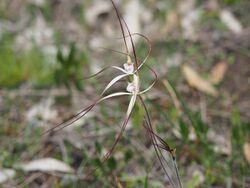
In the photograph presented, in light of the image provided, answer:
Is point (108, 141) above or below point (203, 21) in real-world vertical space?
below

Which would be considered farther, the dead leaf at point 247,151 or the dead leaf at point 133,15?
the dead leaf at point 133,15

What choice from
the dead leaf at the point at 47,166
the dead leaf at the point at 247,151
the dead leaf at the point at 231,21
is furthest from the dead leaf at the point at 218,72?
the dead leaf at the point at 47,166

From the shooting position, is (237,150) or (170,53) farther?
(170,53)

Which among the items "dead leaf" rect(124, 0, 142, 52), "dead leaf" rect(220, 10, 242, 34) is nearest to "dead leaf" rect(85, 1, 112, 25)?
"dead leaf" rect(124, 0, 142, 52)

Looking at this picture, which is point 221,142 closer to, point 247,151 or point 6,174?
point 247,151

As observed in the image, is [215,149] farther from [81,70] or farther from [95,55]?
[95,55]

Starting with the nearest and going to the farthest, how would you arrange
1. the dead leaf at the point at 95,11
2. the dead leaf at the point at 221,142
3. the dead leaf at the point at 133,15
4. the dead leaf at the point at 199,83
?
the dead leaf at the point at 221,142 → the dead leaf at the point at 199,83 → the dead leaf at the point at 133,15 → the dead leaf at the point at 95,11

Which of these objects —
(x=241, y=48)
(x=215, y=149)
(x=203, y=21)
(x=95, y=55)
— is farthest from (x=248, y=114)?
(x=95, y=55)

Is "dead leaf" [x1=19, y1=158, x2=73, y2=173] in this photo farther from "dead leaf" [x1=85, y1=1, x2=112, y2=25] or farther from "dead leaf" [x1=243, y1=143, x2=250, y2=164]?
"dead leaf" [x1=85, y1=1, x2=112, y2=25]

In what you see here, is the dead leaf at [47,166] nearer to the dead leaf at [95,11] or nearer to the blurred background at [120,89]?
the blurred background at [120,89]
